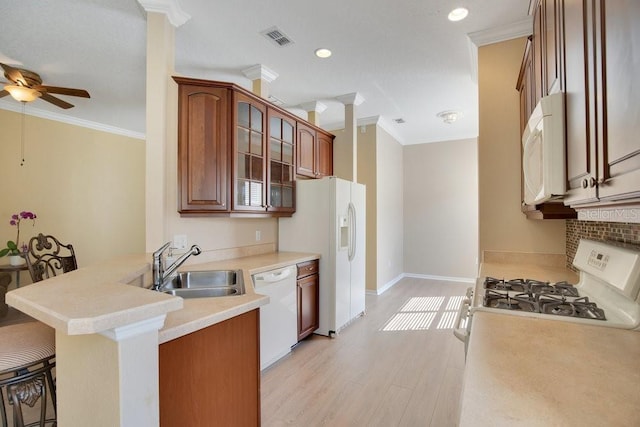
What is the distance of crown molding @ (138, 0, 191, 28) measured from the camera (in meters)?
2.26

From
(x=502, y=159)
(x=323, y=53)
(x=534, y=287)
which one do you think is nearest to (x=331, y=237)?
(x=502, y=159)

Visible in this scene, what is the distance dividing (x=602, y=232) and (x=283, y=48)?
2.82m

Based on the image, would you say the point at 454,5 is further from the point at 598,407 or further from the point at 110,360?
the point at 110,360

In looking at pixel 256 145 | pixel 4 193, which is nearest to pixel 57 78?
pixel 4 193

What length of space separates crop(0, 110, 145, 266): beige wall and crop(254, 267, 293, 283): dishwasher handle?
413cm

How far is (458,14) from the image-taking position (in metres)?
2.43

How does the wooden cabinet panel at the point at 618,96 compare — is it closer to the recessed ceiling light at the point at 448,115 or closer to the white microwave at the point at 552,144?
the white microwave at the point at 552,144

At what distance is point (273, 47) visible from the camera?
9.55 feet

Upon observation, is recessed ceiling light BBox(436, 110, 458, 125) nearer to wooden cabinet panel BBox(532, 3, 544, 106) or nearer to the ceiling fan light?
wooden cabinet panel BBox(532, 3, 544, 106)

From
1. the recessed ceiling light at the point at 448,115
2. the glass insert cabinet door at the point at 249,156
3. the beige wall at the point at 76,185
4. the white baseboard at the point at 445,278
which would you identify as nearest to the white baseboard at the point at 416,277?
the white baseboard at the point at 445,278

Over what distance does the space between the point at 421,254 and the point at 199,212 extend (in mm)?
4942

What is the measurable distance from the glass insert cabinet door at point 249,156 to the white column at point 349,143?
57.9 inches

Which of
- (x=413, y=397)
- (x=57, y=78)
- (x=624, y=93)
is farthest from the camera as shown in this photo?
(x=57, y=78)

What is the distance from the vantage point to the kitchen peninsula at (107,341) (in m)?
0.87
